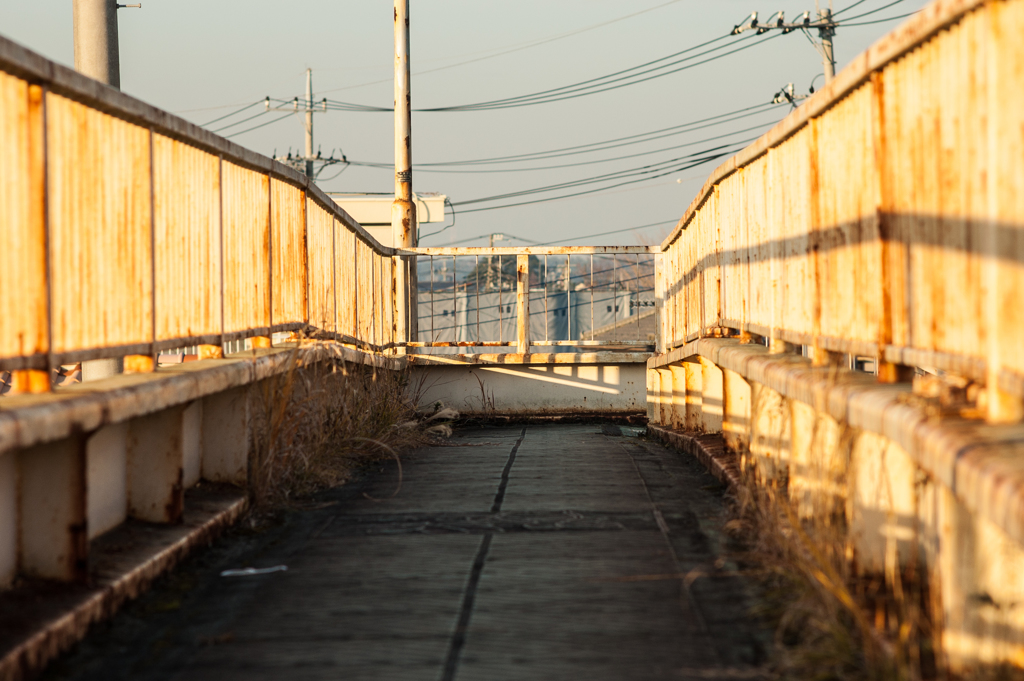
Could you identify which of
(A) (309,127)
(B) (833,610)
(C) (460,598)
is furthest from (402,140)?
(A) (309,127)

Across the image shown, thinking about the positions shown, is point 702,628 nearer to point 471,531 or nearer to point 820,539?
point 820,539

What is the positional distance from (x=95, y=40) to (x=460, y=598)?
257 inches

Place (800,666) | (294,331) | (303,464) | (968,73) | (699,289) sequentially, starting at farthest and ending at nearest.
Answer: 1. (699,289)
2. (294,331)
3. (303,464)
4. (800,666)
5. (968,73)

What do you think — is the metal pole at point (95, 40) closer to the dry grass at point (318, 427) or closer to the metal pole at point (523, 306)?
the dry grass at point (318, 427)

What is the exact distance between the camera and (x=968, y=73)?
3.05 m

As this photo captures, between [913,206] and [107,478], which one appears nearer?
[913,206]

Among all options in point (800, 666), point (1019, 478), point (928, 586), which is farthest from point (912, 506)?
point (1019, 478)

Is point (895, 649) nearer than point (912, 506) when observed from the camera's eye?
Yes

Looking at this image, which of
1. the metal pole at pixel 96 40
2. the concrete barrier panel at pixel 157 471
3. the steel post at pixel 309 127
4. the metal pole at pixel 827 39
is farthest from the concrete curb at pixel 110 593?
the steel post at pixel 309 127

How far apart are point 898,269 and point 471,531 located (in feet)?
9.13

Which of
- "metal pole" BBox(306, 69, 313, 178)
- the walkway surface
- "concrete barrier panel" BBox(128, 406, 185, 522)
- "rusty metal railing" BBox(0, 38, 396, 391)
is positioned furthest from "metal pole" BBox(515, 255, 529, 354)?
"metal pole" BBox(306, 69, 313, 178)

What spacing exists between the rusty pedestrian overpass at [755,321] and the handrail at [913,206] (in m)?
0.01

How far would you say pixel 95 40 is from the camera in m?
8.86

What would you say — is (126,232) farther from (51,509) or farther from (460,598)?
(460,598)
